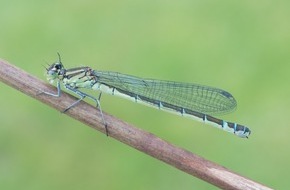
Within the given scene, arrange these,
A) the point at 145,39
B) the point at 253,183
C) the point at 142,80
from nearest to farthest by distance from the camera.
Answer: the point at 253,183 < the point at 142,80 < the point at 145,39

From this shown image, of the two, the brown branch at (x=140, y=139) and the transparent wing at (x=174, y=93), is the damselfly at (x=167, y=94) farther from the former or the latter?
the brown branch at (x=140, y=139)

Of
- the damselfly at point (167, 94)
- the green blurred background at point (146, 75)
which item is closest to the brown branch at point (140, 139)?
the damselfly at point (167, 94)

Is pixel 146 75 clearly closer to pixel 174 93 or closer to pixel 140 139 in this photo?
pixel 174 93

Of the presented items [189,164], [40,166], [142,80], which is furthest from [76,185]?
[189,164]

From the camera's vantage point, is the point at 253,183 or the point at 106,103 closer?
the point at 253,183

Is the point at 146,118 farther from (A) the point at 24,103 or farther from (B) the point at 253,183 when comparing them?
(B) the point at 253,183

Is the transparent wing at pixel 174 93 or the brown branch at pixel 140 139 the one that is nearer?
the brown branch at pixel 140 139

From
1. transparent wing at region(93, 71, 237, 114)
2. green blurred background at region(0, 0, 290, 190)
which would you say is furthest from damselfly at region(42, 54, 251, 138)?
green blurred background at region(0, 0, 290, 190)
